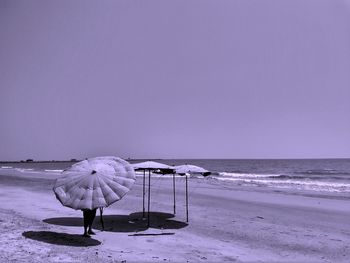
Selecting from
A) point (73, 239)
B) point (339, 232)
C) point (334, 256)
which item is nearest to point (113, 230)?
point (73, 239)

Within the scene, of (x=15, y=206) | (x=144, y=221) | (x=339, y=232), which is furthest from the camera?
(x=15, y=206)

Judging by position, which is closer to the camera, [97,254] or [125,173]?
[97,254]

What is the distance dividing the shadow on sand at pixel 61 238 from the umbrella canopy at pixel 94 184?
107 cm

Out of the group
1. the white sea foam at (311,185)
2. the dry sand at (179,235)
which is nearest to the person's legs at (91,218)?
the dry sand at (179,235)

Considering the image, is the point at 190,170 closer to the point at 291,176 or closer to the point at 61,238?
the point at 61,238

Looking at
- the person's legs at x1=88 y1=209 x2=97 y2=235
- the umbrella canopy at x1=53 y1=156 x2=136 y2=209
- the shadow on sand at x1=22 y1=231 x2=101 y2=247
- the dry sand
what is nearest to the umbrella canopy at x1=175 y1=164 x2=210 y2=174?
the dry sand

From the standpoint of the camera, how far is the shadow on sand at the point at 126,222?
40.6ft

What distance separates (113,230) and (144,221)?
217cm

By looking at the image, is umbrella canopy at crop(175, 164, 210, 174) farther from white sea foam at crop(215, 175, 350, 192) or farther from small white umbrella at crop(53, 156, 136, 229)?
white sea foam at crop(215, 175, 350, 192)

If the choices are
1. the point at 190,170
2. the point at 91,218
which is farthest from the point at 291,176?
the point at 91,218

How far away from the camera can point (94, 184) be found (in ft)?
31.8

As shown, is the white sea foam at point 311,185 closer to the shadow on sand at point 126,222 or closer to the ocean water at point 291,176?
the ocean water at point 291,176

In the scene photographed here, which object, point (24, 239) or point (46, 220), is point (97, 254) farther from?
point (46, 220)

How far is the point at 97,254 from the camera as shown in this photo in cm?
862
